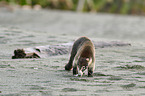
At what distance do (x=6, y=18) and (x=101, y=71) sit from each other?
11570mm

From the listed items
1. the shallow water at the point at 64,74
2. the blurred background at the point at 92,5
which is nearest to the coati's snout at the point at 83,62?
the shallow water at the point at 64,74

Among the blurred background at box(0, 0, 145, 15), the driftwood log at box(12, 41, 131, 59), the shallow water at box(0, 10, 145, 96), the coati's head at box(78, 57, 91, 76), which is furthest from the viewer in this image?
the blurred background at box(0, 0, 145, 15)

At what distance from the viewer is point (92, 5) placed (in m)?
22.7

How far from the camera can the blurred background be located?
21.9 metres

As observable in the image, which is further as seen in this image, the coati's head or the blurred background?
the blurred background

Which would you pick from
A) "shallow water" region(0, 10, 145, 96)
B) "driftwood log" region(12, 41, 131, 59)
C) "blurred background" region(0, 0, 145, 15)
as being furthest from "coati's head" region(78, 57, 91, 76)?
"blurred background" region(0, 0, 145, 15)

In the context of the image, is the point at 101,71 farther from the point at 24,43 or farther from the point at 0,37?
the point at 0,37

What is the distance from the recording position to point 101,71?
3.83 m

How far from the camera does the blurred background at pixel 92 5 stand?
21.9 m

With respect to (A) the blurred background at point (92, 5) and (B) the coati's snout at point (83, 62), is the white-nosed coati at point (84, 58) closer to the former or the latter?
(B) the coati's snout at point (83, 62)

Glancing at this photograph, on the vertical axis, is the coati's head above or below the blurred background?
above

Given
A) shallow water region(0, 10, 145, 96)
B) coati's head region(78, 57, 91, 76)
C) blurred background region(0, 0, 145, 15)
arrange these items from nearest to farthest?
shallow water region(0, 10, 145, 96), coati's head region(78, 57, 91, 76), blurred background region(0, 0, 145, 15)

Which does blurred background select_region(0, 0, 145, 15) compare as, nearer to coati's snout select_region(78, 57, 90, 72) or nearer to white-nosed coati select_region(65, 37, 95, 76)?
white-nosed coati select_region(65, 37, 95, 76)

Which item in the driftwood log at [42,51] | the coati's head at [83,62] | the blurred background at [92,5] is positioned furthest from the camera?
the blurred background at [92,5]
